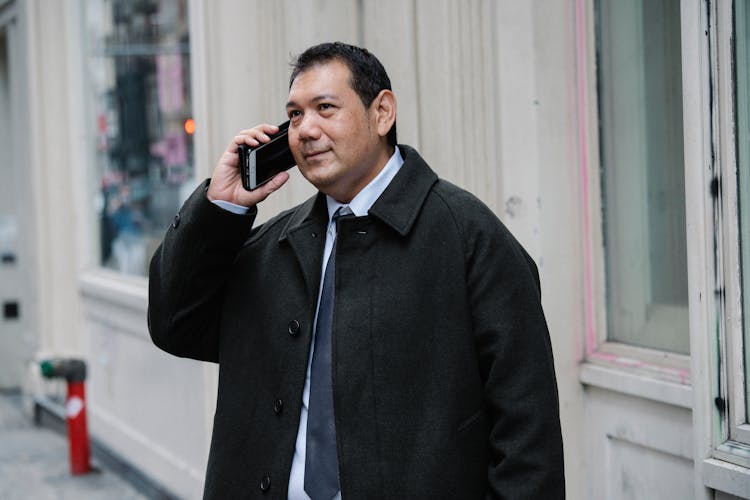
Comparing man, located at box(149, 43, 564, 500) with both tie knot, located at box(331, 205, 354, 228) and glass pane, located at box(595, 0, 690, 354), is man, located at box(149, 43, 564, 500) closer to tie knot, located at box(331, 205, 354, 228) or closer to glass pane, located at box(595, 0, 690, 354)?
tie knot, located at box(331, 205, 354, 228)

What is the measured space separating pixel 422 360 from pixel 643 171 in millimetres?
1425

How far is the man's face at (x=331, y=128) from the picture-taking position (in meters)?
2.06

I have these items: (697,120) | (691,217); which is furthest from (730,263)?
(697,120)

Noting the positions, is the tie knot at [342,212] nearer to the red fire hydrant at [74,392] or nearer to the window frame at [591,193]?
the window frame at [591,193]

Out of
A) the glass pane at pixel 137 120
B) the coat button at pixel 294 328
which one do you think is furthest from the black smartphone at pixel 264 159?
the glass pane at pixel 137 120

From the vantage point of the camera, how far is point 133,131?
21.5 feet

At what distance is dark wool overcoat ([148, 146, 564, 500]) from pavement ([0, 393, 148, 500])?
3.89m

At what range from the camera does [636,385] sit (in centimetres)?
298

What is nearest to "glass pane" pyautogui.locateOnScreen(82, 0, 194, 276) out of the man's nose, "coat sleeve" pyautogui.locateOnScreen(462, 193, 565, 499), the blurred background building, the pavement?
the blurred background building

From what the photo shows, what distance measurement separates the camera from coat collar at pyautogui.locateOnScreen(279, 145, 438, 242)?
2.07m

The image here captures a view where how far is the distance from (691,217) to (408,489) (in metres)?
1.04

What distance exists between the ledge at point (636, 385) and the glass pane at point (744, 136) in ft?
1.16

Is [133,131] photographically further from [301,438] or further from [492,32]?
[301,438]

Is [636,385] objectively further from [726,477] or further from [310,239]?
[310,239]
